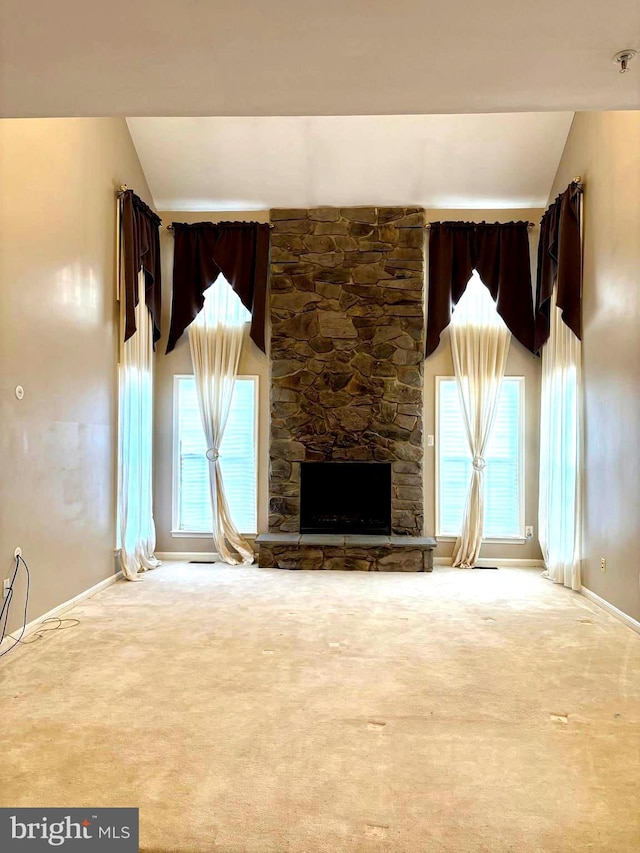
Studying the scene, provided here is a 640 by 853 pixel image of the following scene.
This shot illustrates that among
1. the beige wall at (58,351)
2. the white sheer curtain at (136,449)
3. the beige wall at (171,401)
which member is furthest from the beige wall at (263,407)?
the beige wall at (58,351)

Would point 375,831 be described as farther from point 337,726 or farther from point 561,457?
point 561,457

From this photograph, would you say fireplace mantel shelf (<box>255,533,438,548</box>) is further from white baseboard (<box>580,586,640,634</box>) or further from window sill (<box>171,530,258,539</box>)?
white baseboard (<box>580,586,640,634</box>)

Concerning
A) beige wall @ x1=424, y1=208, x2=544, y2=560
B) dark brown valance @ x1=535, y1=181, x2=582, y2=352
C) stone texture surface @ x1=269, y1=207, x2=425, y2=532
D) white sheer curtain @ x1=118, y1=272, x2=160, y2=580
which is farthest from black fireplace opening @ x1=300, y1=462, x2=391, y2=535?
dark brown valance @ x1=535, y1=181, x2=582, y2=352

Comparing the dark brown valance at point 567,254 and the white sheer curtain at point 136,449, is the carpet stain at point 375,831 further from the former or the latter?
the dark brown valance at point 567,254

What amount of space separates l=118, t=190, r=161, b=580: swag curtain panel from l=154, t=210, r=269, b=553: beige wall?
0.29 metres

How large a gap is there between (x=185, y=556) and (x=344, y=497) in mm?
1811

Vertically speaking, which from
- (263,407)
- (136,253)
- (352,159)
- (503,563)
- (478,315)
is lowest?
(503,563)

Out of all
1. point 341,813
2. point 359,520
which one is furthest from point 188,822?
point 359,520

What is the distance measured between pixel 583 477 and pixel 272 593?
2.78 m

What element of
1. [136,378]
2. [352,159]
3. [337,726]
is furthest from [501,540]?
[337,726]

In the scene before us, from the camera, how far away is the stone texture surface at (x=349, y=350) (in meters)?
7.00

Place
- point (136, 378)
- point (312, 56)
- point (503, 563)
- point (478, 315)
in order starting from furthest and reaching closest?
point (478, 315) < point (503, 563) < point (136, 378) < point (312, 56)

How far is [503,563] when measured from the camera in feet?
22.9

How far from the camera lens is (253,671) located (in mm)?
3697
